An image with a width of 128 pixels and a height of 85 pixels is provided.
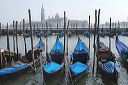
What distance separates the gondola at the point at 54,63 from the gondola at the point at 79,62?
1.01 metres

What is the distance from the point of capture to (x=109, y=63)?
21.6 m

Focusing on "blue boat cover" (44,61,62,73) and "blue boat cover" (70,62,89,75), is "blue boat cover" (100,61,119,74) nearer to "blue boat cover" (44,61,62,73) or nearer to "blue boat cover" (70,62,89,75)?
"blue boat cover" (70,62,89,75)

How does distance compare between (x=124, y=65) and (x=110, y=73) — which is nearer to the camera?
(x=110, y=73)

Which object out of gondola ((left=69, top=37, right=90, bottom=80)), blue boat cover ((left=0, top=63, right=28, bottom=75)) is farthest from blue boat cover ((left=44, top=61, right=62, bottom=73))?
blue boat cover ((left=0, top=63, right=28, bottom=75))

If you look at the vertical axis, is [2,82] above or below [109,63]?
below

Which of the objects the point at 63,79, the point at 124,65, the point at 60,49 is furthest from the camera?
the point at 60,49

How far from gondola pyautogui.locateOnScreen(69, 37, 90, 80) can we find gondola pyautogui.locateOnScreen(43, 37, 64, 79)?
1015 mm

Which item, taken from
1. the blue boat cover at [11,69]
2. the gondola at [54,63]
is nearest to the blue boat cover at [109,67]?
the gondola at [54,63]

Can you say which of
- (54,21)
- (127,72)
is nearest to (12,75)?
(127,72)

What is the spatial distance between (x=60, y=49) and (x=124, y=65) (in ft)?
21.7

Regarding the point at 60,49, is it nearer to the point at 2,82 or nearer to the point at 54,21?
the point at 2,82

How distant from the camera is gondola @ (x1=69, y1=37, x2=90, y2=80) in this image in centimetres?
2019

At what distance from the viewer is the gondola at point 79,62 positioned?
795 inches

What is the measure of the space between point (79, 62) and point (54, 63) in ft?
8.18
